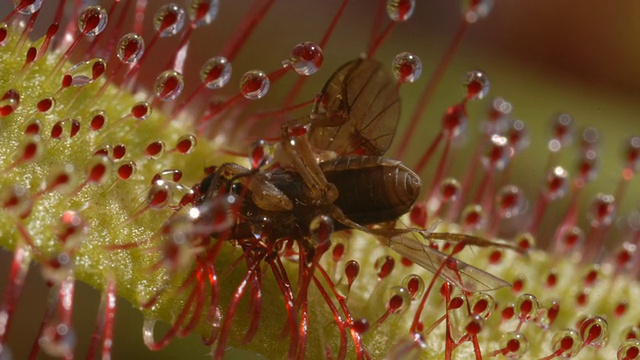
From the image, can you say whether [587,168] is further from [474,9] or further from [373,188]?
[373,188]

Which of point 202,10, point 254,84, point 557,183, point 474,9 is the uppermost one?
point 474,9

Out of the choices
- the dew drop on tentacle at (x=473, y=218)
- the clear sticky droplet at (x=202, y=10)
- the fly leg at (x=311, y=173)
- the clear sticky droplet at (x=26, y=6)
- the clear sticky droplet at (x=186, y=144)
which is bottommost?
the clear sticky droplet at (x=186, y=144)

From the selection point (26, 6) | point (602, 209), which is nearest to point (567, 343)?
point (602, 209)

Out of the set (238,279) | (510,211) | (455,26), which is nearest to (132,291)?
(238,279)

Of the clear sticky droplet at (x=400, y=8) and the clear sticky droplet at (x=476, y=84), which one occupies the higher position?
the clear sticky droplet at (x=400, y=8)

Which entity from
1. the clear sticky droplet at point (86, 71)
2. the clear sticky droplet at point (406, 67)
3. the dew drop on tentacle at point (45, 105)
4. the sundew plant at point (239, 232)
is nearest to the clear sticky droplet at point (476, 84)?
the sundew plant at point (239, 232)

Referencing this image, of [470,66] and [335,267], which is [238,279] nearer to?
[335,267]

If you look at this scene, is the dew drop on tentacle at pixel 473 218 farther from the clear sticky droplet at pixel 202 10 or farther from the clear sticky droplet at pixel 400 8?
the clear sticky droplet at pixel 202 10
